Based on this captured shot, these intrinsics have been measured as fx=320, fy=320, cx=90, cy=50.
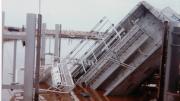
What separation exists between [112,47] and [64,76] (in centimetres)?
124

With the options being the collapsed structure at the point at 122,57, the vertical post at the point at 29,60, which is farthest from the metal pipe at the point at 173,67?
the vertical post at the point at 29,60

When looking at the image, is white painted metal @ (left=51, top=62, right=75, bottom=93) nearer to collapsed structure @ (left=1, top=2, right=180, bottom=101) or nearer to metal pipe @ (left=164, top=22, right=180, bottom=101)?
collapsed structure @ (left=1, top=2, right=180, bottom=101)

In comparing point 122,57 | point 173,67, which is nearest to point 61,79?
point 122,57

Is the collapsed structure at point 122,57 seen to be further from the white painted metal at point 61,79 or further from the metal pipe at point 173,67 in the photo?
the metal pipe at point 173,67

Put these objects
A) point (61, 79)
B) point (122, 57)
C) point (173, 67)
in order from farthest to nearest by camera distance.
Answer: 1. point (122, 57)
2. point (61, 79)
3. point (173, 67)

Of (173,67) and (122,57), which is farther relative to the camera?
(122,57)

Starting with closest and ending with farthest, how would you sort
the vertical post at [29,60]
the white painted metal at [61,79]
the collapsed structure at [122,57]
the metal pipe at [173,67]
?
the vertical post at [29,60]
the metal pipe at [173,67]
the white painted metal at [61,79]
the collapsed structure at [122,57]

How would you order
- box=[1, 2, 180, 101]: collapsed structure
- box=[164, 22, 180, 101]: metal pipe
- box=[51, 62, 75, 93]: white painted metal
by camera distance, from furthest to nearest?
box=[1, 2, 180, 101]: collapsed structure, box=[51, 62, 75, 93]: white painted metal, box=[164, 22, 180, 101]: metal pipe

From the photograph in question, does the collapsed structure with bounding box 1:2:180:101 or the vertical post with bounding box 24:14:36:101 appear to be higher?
the collapsed structure with bounding box 1:2:180:101

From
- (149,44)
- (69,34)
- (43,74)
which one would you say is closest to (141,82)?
(149,44)

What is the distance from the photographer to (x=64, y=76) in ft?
19.2

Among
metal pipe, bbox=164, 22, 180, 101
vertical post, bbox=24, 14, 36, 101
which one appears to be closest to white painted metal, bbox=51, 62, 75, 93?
metal pipe, bbox=164, 22, 180, 101

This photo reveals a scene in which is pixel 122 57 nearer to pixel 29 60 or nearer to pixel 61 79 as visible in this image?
pixel 61 79

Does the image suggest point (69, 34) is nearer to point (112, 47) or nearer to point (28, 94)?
point (112, 47)
